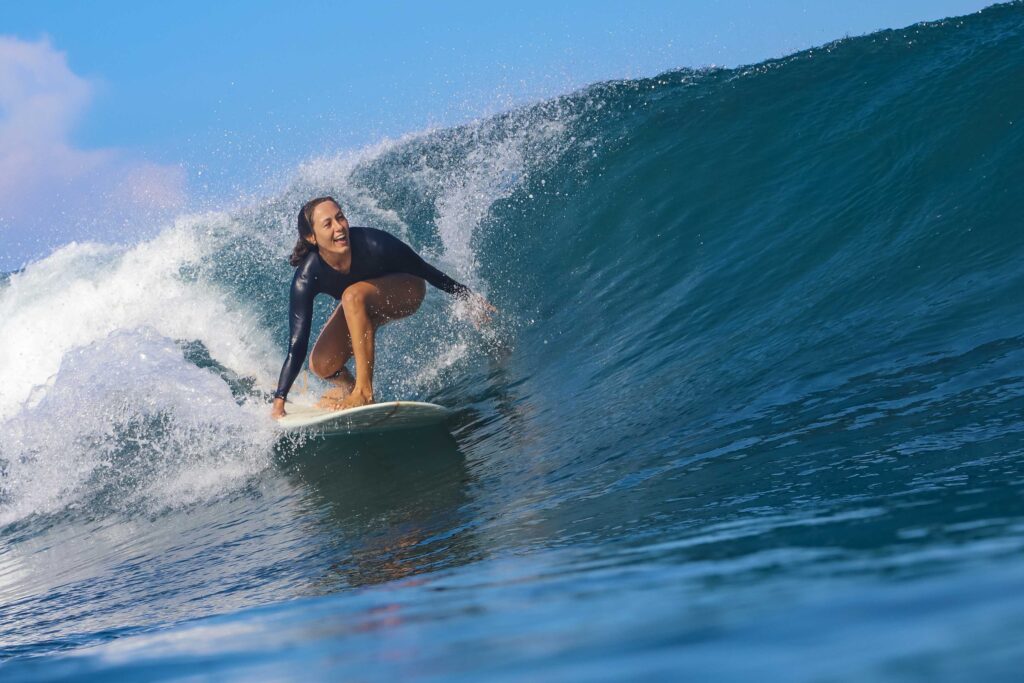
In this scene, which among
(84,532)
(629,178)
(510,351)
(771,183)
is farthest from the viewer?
(629,178)

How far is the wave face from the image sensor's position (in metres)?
1.63

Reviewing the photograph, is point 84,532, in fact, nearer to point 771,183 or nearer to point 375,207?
point 771,183

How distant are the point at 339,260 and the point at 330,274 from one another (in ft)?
0.36

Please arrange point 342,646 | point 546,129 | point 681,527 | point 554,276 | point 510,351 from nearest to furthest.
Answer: point 342,646 < point 681,527 < point 510,351 < point 554,276 < point 546,129

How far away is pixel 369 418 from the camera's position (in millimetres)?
5887

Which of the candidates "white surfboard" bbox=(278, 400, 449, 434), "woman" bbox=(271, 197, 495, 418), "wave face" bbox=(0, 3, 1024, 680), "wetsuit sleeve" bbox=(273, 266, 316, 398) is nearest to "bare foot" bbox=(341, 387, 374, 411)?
"woman" bbox=(271, 197, 495, 418)

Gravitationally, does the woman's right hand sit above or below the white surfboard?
above

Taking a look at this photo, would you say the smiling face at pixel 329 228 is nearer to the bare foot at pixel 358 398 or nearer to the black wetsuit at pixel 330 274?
the black wetsuit at pixel 330 274

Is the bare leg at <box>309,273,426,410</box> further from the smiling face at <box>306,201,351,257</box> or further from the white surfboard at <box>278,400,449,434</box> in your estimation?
the smiling face at <box>306,201,351,257</box>

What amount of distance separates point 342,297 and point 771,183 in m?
3.99

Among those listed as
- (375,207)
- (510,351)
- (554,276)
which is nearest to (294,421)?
(510,351)

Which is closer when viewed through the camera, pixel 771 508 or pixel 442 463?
pixel 771 508

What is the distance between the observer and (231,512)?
17.4 feet

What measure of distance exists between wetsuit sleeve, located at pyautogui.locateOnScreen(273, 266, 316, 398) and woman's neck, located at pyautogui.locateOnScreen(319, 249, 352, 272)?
0.15m
